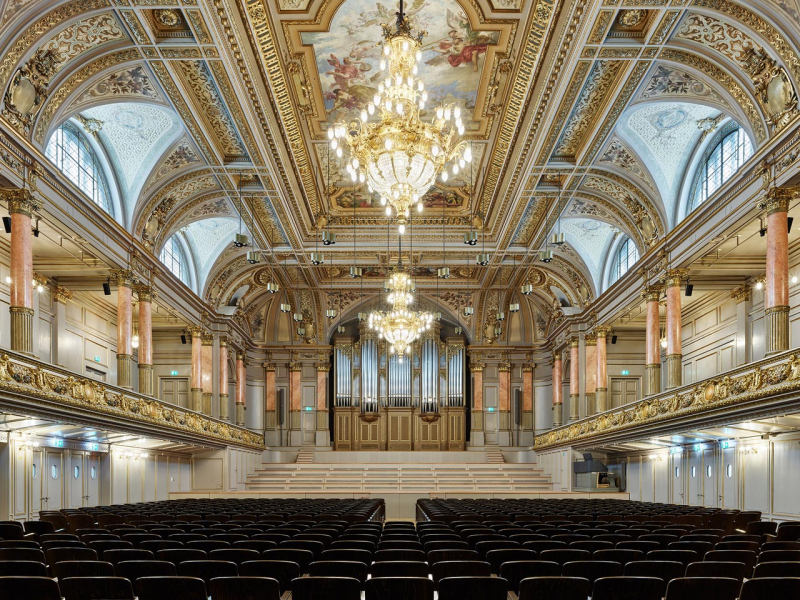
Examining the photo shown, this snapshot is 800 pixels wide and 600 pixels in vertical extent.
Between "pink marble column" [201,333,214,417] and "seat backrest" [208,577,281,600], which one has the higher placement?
"pink marble column" [201,333,214,417]

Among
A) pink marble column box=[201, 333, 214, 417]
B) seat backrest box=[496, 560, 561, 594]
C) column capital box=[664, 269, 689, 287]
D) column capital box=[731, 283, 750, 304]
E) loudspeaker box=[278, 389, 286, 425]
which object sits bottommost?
loudspeaker box=[278, 389, 286, 425]

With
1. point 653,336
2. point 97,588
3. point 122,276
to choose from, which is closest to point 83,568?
point 97,588

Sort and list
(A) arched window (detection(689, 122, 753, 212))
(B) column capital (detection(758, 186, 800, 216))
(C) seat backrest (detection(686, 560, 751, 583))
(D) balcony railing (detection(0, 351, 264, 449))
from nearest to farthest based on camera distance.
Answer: (C) seat backrest (detection(686, 560, 751, 583))
(D) balcony railing (detection(0, 351, 264, 449))
(B) column capital (detection(758, 186, 800, 216))
(A) arched window (detection(689, 122, 753, 212))

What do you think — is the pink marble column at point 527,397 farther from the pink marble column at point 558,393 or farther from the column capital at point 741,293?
the column capital at point 741,293

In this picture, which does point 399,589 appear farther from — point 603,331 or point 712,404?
point 603,331

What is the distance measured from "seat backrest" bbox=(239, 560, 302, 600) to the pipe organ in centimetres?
3159

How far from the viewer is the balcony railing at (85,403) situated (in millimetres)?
13508

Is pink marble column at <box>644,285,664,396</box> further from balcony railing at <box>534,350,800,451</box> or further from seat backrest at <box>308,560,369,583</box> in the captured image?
seat backrest at <box>308,560,369,583</box>

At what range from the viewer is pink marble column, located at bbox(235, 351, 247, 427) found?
35.0 m

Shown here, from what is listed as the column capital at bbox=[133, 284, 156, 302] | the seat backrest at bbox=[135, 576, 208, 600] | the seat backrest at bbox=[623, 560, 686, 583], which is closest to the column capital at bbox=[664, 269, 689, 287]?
the column capital at bbox=[133, 284, 156, 302]

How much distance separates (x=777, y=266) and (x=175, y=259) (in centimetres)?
1966

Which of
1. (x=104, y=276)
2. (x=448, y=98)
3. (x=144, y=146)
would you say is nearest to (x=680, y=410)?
(x=448, y=98)

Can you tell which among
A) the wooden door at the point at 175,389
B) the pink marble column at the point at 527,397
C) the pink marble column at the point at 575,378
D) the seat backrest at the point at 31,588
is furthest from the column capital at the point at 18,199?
the pink marble column at the point at 527,397

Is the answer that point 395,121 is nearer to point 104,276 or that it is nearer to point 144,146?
point 144,146
